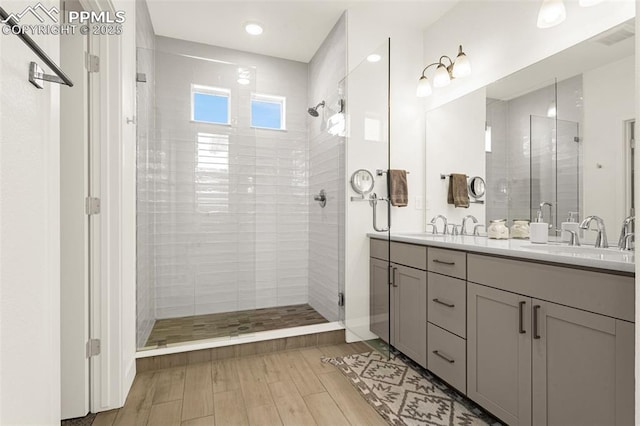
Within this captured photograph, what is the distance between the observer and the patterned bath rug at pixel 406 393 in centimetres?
162

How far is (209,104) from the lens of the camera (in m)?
2.37

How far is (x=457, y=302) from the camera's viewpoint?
1.79 metres

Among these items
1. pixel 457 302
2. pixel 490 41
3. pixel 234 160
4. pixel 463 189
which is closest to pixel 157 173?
pixel 234 160

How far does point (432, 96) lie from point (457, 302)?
6.11ft

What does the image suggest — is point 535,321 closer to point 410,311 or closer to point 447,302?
point 447,302

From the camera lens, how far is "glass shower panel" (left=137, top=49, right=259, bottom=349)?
2355 mm

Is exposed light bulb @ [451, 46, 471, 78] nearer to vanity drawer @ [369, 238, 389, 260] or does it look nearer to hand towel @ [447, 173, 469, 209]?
hand towel @ [447, 173, 469, 209]

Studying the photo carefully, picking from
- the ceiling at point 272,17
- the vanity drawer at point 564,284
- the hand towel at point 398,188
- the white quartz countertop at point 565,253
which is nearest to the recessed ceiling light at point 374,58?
the ceiling at point 272,17

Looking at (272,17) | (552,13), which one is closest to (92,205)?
(272,17)

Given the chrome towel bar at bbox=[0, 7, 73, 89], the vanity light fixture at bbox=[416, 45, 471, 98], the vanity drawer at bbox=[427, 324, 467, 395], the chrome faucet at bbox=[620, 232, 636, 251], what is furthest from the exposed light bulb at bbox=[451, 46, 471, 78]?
the chrome towel bar at bbox=[0, 7, 73, 89]

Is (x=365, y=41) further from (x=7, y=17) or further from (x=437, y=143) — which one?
(x=7, y=17)

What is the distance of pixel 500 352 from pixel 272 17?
2894 mm

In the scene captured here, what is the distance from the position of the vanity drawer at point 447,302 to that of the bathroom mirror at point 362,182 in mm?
908

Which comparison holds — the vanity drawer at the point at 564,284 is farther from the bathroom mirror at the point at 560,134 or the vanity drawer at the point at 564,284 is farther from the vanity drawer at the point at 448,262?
the bathroom mirror at the point at 560,134
